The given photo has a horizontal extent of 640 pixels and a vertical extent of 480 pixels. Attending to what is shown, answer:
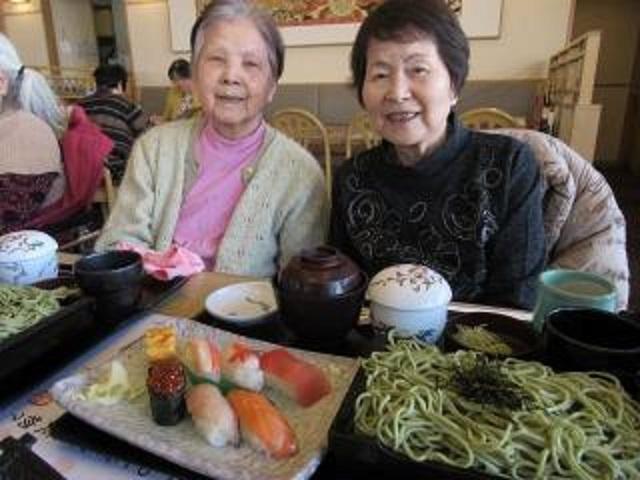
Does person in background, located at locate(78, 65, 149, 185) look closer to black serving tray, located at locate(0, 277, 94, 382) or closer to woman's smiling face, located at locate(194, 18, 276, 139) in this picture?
woman's smiling face, located at locate(194, 18, 276, 139)

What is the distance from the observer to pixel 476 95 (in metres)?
4.98

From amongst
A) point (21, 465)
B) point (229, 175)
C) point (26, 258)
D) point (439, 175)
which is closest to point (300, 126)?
point (229, 175)

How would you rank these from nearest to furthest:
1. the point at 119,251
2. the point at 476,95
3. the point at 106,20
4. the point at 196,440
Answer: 1. the point at 196,440
2. the point at 119,251
3. the point at 476,95
4. the point at 106,20

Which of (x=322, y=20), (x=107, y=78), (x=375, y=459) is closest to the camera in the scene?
(x=375, y=459)

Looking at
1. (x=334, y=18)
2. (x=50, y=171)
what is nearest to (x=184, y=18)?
(x=334, y=18)

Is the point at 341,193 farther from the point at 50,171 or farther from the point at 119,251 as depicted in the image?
the point at 50,171

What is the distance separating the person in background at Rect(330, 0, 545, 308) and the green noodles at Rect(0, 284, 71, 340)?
654mm

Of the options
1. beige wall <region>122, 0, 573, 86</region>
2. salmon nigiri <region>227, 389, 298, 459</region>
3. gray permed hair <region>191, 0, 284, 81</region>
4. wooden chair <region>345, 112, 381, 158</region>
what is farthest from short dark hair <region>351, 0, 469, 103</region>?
beige wall <region>122, 0, 573, 86</region>

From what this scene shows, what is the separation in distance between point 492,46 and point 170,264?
4581 millimetres

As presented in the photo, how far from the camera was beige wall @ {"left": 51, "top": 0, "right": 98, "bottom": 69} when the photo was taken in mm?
7039

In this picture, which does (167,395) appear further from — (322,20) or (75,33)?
(75,33)

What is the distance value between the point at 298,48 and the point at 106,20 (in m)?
4.48

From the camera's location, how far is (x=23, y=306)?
2.78ft

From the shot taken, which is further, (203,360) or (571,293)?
(571,293)
